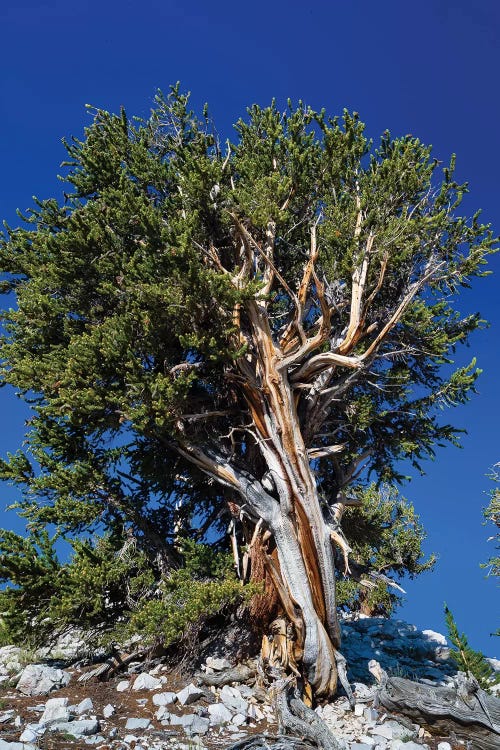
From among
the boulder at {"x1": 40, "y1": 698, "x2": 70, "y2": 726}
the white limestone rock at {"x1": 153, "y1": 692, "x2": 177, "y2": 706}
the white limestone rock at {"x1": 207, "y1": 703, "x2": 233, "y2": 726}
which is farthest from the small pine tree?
the boulder at {"x1": 40, "y1": 698, "x2": 70, "y2": 726}

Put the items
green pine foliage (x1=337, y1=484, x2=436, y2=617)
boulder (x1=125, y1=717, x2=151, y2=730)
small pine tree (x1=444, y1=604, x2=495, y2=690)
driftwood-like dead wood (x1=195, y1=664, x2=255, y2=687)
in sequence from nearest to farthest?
small pine tree (x1=444, y1=604, x2=495, y2=690) → boulder (x1=125, y1=717, x2=151, y2=730) → driftwood-like dead wood (x1=195, y1=664, x2=255, y2=687) → green pine foliage (x1=337, y1=484, x2=436, y2=617)

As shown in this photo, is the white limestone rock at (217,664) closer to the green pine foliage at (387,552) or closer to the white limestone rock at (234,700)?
the white limestone rock at (234,700)

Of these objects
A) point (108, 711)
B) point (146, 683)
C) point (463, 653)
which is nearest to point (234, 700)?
point (146, 683)

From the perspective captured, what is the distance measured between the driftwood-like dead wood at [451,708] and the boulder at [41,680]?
536 cm

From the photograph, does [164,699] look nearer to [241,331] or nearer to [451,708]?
[451,708]

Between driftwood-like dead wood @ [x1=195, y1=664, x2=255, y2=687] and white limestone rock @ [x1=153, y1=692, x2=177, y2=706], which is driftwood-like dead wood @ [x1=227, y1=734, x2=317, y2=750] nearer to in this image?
white limestone rock @ [x1=153, y1=692, x2=177, y2=706]

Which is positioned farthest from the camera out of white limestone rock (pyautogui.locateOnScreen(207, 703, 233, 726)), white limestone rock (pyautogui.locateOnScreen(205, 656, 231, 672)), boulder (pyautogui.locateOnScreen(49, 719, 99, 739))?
white limestone rock (pyautogui.locateOnScreen(205, 656, 231, 672))

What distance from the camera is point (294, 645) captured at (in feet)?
33.8

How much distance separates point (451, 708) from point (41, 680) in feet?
21.4

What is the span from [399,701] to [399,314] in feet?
22.5

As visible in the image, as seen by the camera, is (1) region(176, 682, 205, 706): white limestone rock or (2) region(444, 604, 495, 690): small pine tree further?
(1) region(176, 682, 205, 706): white limestone rock

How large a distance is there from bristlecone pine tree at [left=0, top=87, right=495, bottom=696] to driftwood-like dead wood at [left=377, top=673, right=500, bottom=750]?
1200 mm

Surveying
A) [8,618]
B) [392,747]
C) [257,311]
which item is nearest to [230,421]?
[257,311]

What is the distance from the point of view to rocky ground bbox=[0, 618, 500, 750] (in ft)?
25.1
